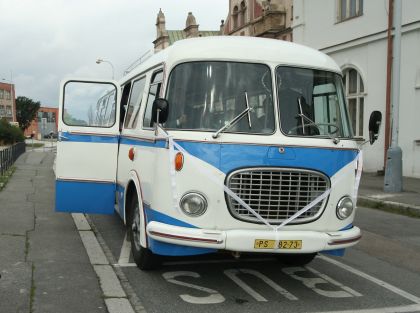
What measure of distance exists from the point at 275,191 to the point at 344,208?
0.84 m

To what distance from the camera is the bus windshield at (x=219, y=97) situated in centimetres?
539

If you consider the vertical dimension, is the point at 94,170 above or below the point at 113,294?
above

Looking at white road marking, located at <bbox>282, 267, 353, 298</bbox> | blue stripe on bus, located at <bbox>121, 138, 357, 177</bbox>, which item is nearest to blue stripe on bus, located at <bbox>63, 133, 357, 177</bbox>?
blue stripe on bus, located at <bbox>121, 138, 357, 177</bbox>

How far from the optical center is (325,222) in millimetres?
5438

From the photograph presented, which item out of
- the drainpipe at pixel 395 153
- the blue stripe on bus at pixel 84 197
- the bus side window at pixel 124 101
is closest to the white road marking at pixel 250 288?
the blue stripe on bus at pixel 84 197

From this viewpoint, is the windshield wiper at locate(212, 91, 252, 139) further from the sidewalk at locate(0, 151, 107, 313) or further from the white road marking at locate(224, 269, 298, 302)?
the sidewalk at locate(0, 151, 107, 313)

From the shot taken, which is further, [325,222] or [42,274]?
[42,274]

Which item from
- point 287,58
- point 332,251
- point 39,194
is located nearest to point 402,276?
point 332,251

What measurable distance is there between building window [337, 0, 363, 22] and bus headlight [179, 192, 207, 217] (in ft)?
55.3

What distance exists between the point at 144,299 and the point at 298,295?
1549 millimetres

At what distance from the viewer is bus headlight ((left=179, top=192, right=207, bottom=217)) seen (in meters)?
5.11

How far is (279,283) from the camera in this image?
5.89 m

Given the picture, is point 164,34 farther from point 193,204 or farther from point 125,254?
point 193,204

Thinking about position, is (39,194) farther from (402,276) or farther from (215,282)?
(402,276)
